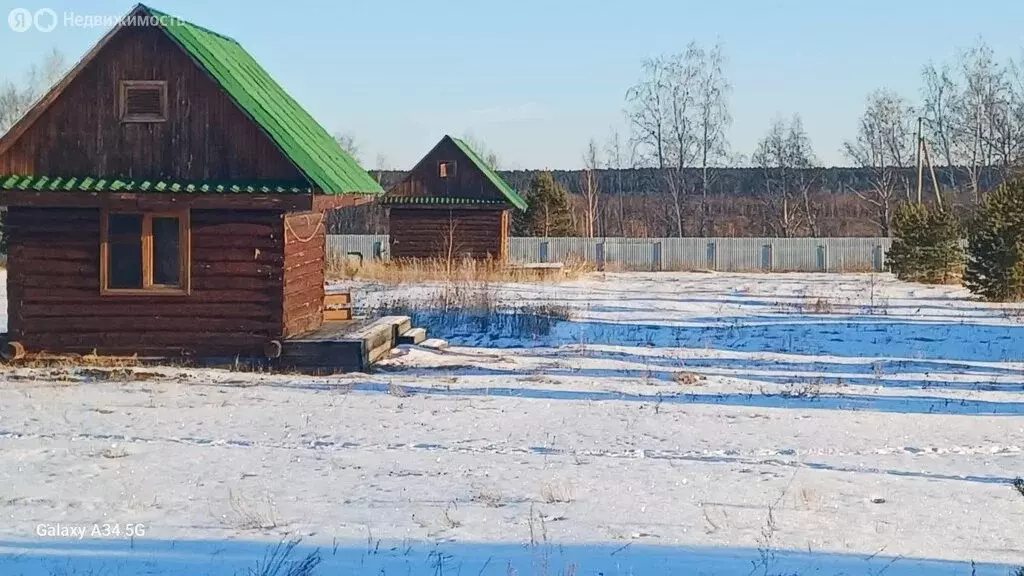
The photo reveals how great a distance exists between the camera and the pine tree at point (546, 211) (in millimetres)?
54625

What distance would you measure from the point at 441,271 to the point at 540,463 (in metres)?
24.8

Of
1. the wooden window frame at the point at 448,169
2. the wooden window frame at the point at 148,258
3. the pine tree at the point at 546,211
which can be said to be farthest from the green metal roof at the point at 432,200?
the wooden window frame at the point at 148,258

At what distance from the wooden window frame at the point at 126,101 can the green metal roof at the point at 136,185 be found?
2.54 ft

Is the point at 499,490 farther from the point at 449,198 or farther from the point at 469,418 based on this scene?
the point at 449,198

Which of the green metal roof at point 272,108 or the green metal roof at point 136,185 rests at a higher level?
the green metal roof at point 272,108

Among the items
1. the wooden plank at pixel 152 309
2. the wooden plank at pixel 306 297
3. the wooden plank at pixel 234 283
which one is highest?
the wooden plank at pixel 234 283

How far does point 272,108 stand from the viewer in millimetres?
16266

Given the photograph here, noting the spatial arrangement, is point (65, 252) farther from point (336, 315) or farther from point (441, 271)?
point (441, 271)

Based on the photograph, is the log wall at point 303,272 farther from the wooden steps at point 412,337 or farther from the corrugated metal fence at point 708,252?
the corrugated metal fence at point 708,252

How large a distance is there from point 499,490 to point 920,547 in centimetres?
289

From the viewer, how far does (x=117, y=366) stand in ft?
50.1

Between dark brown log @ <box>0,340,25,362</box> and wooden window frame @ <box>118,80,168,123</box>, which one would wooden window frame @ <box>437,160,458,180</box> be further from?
dark brown log @ <box>0,340,25,362</box>

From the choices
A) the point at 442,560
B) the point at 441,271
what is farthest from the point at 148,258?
the point at 441,271

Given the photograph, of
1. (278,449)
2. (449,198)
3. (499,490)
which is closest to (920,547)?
(499,490)
